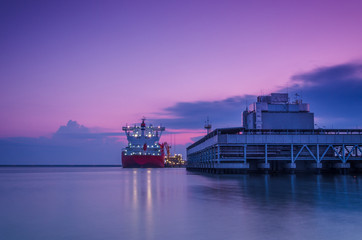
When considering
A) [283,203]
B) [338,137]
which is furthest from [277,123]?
[283,203]

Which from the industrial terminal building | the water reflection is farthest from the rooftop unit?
the water reflection

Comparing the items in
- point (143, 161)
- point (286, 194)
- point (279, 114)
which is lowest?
point (143, 161)

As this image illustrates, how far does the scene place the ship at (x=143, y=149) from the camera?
138 meters

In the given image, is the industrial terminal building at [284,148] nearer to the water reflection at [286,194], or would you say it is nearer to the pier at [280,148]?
the pier at [280,148]

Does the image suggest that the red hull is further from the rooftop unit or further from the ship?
the rooftop unit

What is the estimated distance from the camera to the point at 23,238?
1198 centimetres

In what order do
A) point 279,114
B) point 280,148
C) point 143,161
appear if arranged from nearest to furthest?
point 280,148 < point 279,114 < point 143,161

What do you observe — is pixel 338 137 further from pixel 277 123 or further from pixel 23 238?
pixel 23 238

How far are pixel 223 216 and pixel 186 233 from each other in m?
3.71

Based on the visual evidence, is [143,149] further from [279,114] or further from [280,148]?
[280,148]

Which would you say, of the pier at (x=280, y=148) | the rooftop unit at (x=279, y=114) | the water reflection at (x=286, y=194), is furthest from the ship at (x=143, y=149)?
the water reflection at (x=286, y=194)

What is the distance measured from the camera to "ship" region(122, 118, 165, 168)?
451ft

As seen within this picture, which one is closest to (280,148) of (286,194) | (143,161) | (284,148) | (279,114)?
(284,148)

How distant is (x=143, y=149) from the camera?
142 meters
